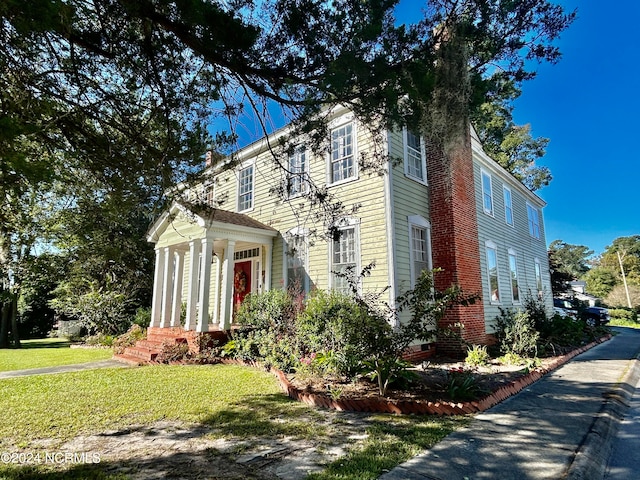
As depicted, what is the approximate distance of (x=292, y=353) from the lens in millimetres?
7828

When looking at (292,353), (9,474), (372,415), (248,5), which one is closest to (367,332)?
(372,415)

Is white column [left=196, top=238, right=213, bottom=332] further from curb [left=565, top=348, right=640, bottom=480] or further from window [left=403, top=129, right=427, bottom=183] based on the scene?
curb [left=565, top=348, right=640, bottom=480]

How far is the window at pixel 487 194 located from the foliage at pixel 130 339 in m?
12.7

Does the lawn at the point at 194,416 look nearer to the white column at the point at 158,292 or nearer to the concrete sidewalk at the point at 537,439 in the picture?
the concrete sidewalk at the point at 537,439

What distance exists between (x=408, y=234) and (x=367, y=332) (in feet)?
14.0

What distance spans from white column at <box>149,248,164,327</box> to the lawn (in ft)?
15.6

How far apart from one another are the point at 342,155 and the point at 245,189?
4665mm

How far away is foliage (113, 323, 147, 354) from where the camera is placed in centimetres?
1143

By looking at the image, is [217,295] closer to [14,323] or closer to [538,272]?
[14,323]

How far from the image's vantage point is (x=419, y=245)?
960 cm

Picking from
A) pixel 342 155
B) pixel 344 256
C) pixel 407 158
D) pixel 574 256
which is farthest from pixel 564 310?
pixel 574 256

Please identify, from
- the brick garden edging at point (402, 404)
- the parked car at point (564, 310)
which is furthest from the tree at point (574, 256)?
the brick garden edging at point (402, 404)

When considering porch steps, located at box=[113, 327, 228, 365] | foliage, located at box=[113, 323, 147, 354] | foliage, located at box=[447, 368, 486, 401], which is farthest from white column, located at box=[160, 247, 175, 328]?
foliage, located at box=[447, 368, 486, 401]

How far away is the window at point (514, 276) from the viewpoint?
1335 centimetres
